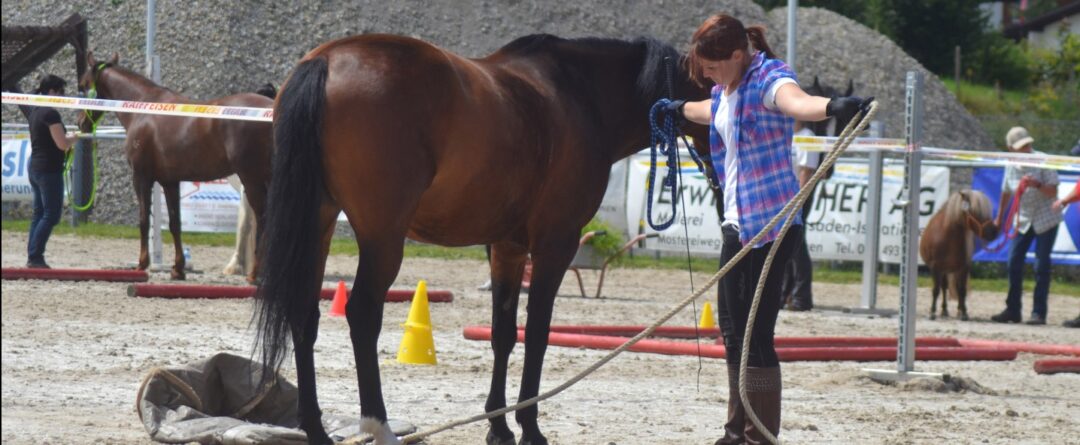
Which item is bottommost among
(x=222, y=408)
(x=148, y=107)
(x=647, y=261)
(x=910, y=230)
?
(x=647, y=261)

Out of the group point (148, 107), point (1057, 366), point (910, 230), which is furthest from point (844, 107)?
point (148, 107)

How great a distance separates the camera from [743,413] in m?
5.07

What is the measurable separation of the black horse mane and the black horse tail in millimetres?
1321

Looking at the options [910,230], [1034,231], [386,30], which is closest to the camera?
[910,230]

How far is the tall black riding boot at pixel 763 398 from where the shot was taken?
15.8 feet

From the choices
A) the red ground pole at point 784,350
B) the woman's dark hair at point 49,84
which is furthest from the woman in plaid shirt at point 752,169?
the woman's dark hair at point 49,84

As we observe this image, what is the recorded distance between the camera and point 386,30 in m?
27.7

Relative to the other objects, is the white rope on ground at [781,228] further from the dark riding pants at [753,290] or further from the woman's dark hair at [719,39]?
the woman's dark hair at [719,39]

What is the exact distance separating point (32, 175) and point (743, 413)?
9.68 m

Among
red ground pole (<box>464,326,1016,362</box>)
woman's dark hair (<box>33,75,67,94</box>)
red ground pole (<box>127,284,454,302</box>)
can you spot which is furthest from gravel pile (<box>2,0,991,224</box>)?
red ground pole (<box>464,326,1016,362</box>)

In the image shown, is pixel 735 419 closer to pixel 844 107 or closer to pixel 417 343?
pixel 844 107

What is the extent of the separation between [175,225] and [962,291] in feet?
25.0

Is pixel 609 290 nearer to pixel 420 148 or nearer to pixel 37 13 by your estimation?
pixel 37 13

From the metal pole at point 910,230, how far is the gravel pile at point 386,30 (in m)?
10.7
